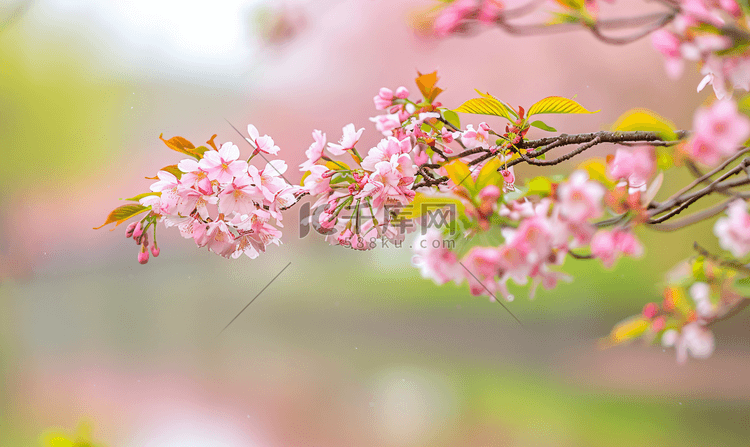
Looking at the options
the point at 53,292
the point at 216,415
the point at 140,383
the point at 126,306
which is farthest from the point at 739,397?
the point at 53,292

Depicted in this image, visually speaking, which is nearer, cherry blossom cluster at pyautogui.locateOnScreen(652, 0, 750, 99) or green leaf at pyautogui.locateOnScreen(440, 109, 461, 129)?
cherry blossom cluster at pyautogui.locateOnScreen(652, 0, 750, 99)

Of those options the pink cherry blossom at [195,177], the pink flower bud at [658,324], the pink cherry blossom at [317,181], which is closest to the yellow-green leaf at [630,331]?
the pink flower bud at [658,324]

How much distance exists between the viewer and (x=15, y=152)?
1.91 meters

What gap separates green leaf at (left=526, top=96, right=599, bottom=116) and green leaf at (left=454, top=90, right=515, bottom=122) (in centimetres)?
2

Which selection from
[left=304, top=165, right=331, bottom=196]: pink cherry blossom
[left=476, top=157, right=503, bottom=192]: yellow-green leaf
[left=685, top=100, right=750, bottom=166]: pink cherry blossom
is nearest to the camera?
[left=685, top=100, right=750, bottom=166]: pink cherry blossom

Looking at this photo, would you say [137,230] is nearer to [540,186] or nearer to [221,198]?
[221,198]

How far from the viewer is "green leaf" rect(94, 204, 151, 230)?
445 millimetres

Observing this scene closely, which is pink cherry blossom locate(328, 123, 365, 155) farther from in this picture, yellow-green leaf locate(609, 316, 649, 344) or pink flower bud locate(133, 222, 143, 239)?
yellow-green leaf locate(609, 316, 649, 344)

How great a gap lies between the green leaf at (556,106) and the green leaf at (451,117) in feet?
0.28

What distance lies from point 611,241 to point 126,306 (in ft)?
6.64

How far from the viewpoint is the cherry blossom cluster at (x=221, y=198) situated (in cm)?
43

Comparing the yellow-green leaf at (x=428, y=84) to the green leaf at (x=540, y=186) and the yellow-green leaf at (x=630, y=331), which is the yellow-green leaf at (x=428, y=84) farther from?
Result: the yellow-green leaf at (x=630, y=331)

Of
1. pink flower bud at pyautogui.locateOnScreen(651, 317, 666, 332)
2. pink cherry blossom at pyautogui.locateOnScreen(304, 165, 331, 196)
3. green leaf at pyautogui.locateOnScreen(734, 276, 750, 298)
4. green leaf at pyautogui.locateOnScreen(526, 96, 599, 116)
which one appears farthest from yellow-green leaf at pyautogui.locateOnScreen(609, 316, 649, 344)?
pink cherry blossom at pyautogui.locateOnScreen(304, 165, 331, 196)

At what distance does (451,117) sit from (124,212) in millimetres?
364
